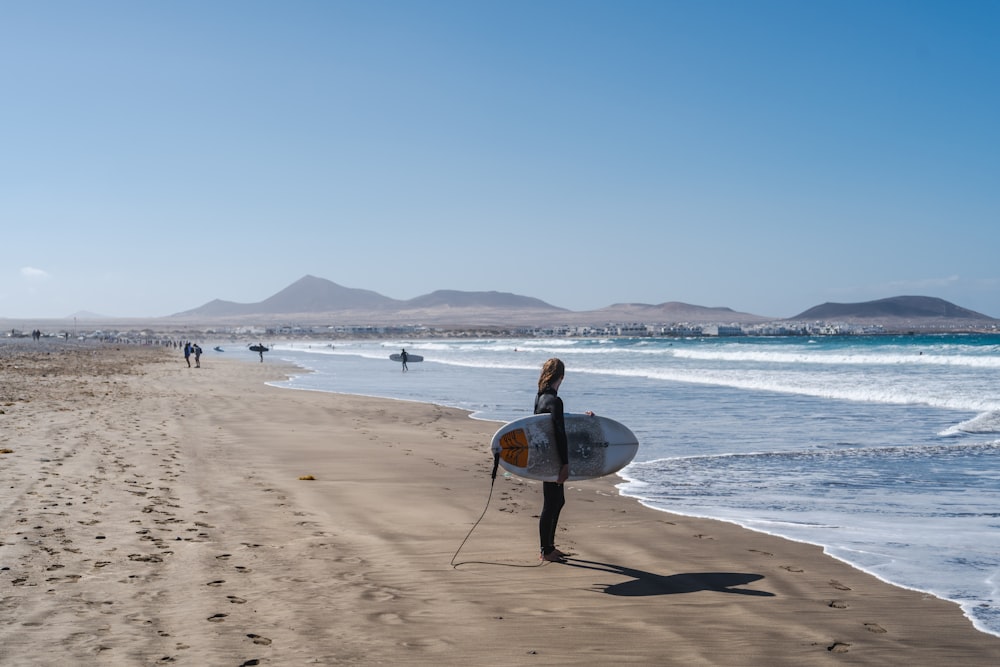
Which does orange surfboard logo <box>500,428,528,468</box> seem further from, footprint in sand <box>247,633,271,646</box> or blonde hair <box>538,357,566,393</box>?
footprint in sand <box>247,633,271,646</box>

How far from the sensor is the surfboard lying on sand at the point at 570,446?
21.7 ft

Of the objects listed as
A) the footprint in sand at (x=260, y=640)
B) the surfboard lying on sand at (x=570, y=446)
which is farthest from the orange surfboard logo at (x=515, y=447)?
the footprint in sand at (x=260, y=640)

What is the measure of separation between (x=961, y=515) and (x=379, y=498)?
6.07 meters

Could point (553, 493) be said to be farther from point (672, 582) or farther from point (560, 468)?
point (672, 582)

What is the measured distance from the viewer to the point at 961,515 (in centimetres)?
809

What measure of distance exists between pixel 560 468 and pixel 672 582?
1205mm

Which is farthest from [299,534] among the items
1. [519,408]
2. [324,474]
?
[519,408]

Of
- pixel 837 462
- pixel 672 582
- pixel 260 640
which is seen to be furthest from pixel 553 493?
pixel 837 462

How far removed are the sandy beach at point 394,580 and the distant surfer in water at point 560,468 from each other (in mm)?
167

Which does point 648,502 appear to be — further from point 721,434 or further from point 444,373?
point 444,373

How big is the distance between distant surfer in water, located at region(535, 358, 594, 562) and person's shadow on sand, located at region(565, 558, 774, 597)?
23 centimetres

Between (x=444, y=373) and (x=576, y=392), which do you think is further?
(x=444, y=373)

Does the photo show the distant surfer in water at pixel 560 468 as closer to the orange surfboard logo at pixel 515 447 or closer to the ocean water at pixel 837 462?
the orange surfboard logo at pixel 515 447

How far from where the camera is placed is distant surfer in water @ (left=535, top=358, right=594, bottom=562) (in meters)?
6.23
